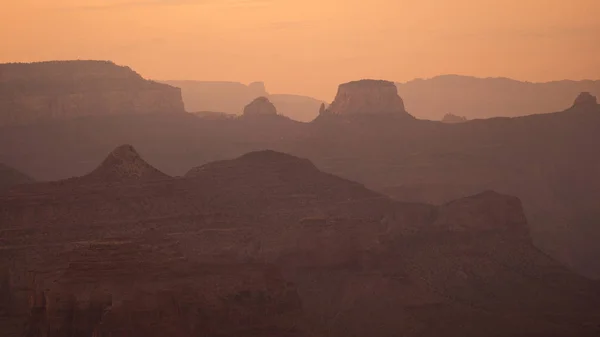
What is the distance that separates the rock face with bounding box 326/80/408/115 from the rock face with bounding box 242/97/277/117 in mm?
14175

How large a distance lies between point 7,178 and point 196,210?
89.0ft

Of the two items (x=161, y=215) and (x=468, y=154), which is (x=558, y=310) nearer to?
(x=161, y=215)

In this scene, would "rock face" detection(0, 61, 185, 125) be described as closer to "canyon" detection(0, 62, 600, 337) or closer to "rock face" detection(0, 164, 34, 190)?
"canyon" detection(0, 62, 600, 337)

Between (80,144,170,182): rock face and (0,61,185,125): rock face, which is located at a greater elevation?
(0,61,185,125): rock face

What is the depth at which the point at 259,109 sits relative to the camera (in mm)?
190500

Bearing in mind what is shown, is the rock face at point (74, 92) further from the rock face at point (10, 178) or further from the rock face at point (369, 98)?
the rock face at point (10, 178)

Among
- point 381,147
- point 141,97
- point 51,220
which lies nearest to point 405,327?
point 51,220

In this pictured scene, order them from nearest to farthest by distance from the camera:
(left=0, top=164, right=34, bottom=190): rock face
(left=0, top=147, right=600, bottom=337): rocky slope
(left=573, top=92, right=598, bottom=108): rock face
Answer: (left=0, top=147, right=600, bottom=337): rocky slope
(left=0, top=164, right=34, bottom=190): rock face
(left=573, top=92, right=598, bottom=108): rock face

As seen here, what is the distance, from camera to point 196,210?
10000cm

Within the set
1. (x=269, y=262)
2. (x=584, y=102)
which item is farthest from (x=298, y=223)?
(x=584, y=102)

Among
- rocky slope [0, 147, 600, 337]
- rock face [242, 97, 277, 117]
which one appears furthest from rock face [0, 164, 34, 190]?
rock face [242, 97, 277, 117]

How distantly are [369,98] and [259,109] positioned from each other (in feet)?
61.0

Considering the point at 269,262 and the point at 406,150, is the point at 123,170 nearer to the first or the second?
the point at 269,262

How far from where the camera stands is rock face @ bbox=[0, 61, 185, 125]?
170750 millimetres
